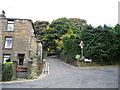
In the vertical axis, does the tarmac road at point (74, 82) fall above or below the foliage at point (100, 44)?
below

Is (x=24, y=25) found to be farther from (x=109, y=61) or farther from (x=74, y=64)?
(x=109, y=61)

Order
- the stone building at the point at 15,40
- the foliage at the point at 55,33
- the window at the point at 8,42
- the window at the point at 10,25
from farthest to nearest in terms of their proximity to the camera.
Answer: the foliage at the point at 55,33, the window at the point at 10,25, the window at the point at 8,42, the stone building at the point at 15,40

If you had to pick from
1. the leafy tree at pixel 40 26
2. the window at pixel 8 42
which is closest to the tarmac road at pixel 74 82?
the window at pixel 8 42

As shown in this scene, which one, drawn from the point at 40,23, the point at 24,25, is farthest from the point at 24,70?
the point at 40,23

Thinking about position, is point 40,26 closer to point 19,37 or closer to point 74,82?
point 19,37

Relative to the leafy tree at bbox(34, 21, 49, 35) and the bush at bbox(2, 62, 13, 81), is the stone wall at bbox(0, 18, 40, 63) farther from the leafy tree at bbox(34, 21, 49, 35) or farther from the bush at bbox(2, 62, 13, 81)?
the leafy tree at bbox(34, 21, 49, 35)

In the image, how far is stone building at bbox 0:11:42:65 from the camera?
1948 cm

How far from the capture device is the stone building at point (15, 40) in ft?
63.9

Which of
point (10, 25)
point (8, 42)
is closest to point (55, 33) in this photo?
point (10, 25)

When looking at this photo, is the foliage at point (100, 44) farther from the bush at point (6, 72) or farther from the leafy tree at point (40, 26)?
the leafy tree at point (40, 26)

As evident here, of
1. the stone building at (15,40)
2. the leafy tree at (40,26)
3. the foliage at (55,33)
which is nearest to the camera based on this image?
the stone building at (15,40)

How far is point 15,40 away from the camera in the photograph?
1991cm

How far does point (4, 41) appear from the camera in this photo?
1972cm

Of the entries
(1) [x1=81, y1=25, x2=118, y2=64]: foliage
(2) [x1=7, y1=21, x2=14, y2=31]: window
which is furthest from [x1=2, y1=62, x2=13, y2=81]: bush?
(1) [x1=81, y1=25, x2=118, y2=64]: foliage
